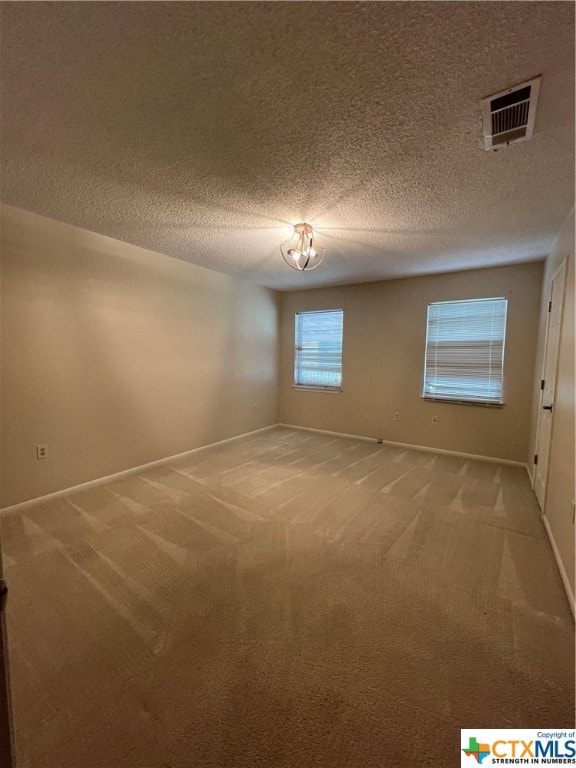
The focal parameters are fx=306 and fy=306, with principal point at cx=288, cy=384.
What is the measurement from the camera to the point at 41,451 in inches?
111

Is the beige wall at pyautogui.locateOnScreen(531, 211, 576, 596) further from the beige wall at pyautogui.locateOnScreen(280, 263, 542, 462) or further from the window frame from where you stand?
the window frame

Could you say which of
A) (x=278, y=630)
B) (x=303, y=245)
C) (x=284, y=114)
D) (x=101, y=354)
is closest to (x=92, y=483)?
(x=101, y=354)

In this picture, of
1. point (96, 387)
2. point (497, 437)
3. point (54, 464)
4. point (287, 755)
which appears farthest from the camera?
point (497, 437)

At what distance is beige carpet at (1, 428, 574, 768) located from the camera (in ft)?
3.73

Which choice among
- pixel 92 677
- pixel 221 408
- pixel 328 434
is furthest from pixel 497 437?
pixel 92 677

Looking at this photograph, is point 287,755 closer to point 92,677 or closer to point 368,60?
point 92,677

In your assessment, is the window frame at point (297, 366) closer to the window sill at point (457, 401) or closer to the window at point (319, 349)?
the window at point (319, 349)

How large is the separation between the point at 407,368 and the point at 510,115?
342 centimetres

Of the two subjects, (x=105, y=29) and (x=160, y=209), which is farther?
(x=160, y=209)

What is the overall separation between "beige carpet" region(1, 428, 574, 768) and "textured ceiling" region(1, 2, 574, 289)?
2535mm

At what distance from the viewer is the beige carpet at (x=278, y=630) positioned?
114cm

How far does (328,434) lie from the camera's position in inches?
211

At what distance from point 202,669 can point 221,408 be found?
11.6 ft

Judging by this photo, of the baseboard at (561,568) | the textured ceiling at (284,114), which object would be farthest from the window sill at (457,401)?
the textured ceiling at (284,114)
